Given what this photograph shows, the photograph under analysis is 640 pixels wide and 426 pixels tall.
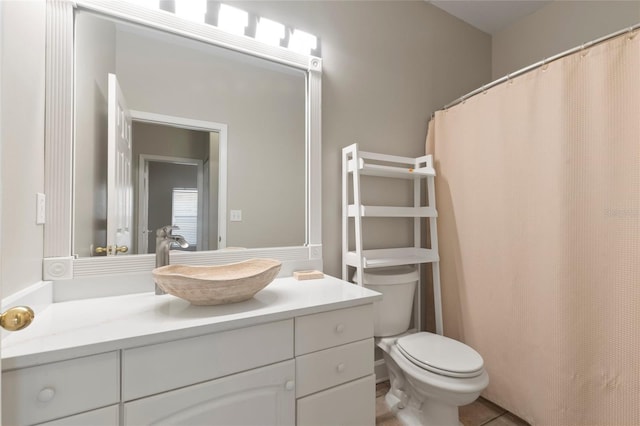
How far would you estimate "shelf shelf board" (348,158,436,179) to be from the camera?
163 centimetres

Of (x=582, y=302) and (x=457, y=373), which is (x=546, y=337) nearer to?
(x=582, y=302)

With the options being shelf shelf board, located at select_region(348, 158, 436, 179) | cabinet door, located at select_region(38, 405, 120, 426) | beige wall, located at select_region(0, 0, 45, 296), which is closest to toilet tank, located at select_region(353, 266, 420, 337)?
shelf shelf board, located at select_region(348, 158, 436, 179)

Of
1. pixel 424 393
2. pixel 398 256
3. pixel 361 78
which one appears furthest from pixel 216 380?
pixel 361 78

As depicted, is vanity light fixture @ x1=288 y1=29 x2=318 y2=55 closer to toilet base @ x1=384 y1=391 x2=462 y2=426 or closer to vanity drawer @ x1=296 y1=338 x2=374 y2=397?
vanity drawer @ x1=296 y1=338 x2=374 y2=397

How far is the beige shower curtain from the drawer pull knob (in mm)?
1920

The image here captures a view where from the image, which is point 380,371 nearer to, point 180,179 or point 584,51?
point 180,179

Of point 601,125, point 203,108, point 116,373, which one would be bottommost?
point 116,373

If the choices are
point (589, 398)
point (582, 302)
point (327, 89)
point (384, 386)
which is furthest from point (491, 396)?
point (327, 89)

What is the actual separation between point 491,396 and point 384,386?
0.61 meters

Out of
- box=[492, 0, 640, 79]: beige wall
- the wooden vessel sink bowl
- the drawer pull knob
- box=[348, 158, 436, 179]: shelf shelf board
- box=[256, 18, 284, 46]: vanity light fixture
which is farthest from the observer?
box=[492, 0, 640, 79]: beige wall

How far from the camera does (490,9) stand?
2160 mm

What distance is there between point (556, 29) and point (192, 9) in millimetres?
2459

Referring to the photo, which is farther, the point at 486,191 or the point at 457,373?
the point at 486,191

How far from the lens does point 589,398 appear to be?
1.29 m
